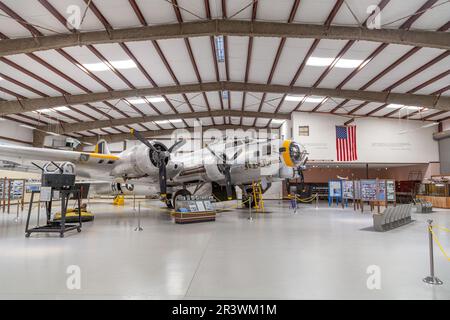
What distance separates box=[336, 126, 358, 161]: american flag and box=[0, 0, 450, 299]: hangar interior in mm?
115

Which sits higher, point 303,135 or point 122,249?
point 303,135

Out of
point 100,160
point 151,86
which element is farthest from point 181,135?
point 100,160

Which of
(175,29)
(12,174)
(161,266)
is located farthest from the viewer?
(12,174)

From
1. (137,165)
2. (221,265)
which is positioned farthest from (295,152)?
(221,265)

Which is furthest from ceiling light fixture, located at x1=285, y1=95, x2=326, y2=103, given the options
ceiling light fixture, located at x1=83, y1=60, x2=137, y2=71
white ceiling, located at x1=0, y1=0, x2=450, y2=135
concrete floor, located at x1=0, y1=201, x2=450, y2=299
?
concrete floor, located at x1=0, y1=201, x2=450, y2=299

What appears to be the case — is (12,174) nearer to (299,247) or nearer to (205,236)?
(205,236)

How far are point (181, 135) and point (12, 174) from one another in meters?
14.9

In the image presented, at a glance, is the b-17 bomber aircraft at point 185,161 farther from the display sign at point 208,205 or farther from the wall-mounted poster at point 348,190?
the wall-mounted poster at point 348,190

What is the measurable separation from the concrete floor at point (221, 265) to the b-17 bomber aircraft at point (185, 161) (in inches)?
128

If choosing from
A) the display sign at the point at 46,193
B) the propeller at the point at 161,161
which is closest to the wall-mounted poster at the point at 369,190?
the propeller at the point at 161,161

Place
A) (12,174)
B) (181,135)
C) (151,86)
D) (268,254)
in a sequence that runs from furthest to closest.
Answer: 1. (181,135)
2. (12,174)
3. (151,86)
4. (268,254)

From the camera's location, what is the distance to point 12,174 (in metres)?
20.9

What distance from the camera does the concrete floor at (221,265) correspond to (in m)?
3.48

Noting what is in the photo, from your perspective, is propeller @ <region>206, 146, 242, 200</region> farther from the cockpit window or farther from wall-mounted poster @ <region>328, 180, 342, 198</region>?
wall-mounted poster @ <region>328, 180, 342, 198</region>
